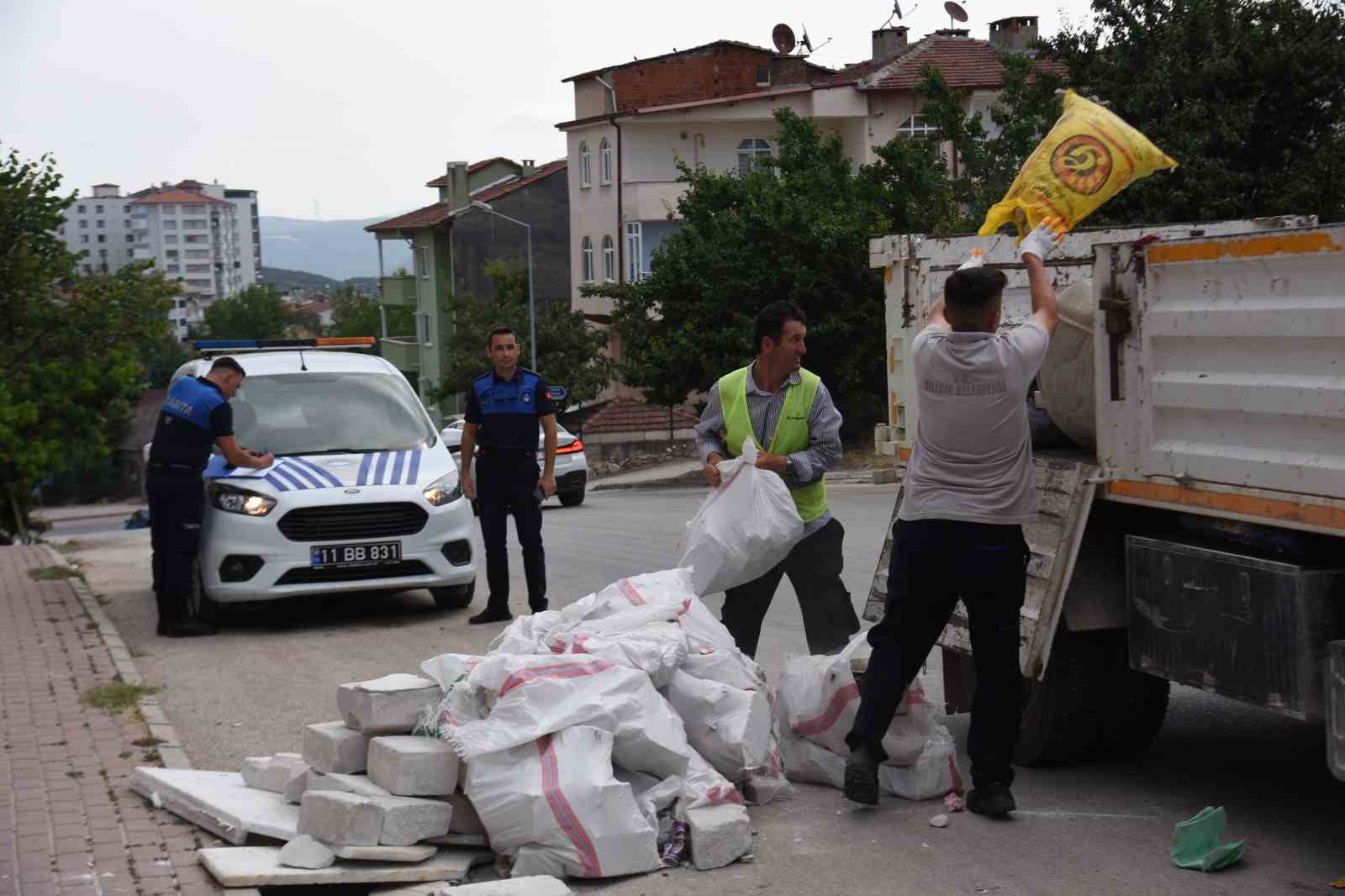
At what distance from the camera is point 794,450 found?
22.7ft

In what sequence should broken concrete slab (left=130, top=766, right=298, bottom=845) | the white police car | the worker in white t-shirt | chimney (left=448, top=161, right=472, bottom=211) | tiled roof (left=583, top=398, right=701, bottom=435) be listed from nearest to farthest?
the worker in white t-shirt → broken concrete slab (left=130, top=766, right=298, bottom=845) → the white police car → tiled roof (left=583, top=398, right=701, bottom=435) → chimney (left=448, top=161, right=472, bottom=211)

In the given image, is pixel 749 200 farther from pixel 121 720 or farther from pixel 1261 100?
pixel 121 720

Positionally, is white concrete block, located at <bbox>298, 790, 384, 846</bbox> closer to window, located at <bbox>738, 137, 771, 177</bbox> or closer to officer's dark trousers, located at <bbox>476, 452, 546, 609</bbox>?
officer's dark trousers, located at <bbox>476, 452, 546, 609</bbox>

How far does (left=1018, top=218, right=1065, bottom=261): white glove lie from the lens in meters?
5.41

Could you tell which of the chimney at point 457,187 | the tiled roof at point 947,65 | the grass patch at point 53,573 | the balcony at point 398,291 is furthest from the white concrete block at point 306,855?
the balcony at point 398,291

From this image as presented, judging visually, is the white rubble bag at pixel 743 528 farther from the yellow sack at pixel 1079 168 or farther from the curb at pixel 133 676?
the curb at pixel 133 676

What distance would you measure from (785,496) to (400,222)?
228 ft

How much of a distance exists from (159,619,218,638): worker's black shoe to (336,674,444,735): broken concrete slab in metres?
4.96

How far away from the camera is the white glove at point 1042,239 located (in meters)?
5.41

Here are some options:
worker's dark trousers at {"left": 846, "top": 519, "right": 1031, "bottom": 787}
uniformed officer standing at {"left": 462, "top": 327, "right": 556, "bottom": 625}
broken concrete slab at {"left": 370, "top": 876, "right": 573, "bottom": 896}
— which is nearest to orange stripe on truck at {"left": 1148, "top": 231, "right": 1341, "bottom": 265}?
worker's dark trousers at {"left": 846, "top": 519, "right": 1031, "bottom": 787}

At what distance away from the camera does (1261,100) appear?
87.1 ft

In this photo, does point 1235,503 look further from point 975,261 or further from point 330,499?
point 330,499

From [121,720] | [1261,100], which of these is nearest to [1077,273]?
[121,720]

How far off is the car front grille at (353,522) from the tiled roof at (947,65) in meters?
39.5
